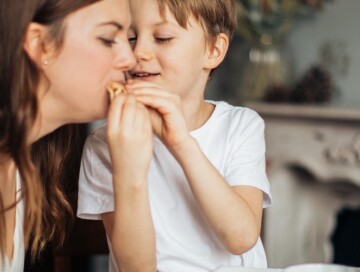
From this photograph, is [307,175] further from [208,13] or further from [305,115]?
[208,13]

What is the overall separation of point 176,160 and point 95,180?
19 cm

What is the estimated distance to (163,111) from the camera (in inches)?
49.9

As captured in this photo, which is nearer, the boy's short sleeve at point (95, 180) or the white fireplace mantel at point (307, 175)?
the boy's short sleeve at point (95, 180)

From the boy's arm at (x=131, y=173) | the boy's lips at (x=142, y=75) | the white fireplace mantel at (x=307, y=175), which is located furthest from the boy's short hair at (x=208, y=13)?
the white fireplace mantel at (x=307, y=175)

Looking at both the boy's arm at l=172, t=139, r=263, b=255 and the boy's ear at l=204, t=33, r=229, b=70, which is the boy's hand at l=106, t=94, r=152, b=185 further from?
the boy's ear at l=204, t=33, r=229, b=70

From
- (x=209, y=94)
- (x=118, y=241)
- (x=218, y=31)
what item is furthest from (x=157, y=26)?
(x=209, y=94)

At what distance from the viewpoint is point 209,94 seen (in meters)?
3.54

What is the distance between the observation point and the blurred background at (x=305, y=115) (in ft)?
9.90

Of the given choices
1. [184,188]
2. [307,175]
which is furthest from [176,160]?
[307,175]

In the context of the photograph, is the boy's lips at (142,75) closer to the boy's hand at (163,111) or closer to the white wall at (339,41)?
the boy's hand at (163,111)

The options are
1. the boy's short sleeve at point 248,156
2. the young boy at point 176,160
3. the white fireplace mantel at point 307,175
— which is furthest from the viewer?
the white fireplace mantel at point 307,175

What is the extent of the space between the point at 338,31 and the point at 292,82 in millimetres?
311

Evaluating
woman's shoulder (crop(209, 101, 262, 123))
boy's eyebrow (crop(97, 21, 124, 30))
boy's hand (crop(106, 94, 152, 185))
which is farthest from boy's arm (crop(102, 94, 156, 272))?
woman's shoulder (crop(209, 101, 262, 123))

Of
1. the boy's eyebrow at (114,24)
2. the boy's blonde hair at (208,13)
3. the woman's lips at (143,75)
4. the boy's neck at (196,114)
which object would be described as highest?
the boy's blonde hair at (208,13)
